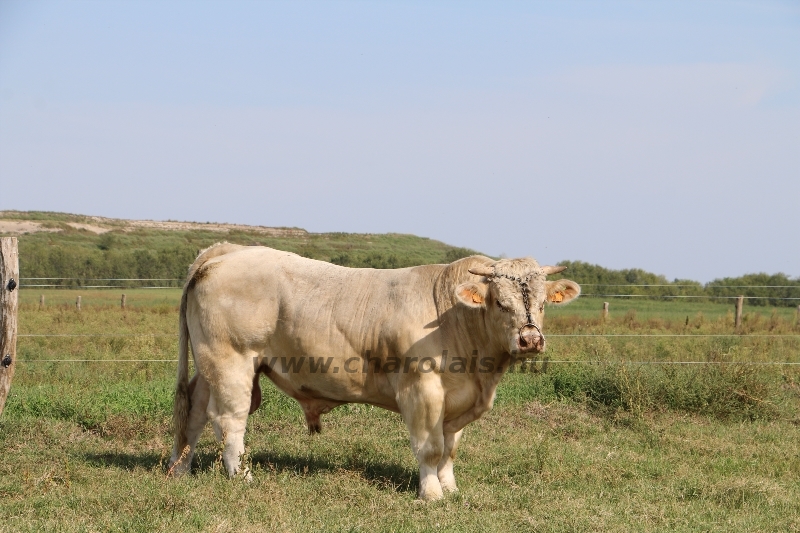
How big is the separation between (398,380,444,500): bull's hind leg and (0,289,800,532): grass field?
25 centimetres

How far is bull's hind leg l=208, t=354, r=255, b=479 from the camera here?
681 cm

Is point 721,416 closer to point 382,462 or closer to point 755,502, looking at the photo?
point 755,502

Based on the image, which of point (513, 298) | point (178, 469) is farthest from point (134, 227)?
point (513, 298)

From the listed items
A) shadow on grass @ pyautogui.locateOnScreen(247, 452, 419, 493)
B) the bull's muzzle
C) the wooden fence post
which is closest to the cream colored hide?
the bull's muzzle

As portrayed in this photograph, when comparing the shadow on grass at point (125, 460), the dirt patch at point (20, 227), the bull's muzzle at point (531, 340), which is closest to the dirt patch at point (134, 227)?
the dirt patch at point (20, 227)

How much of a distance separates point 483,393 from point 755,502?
218 cm

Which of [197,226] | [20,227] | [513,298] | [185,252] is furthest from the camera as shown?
[197,226]

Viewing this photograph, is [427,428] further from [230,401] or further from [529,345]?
[230,401]

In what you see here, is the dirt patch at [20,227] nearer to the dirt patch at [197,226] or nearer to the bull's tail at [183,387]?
the dirt patch at [197,226]

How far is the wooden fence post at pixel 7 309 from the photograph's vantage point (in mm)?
7207

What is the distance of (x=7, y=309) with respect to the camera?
721 cm

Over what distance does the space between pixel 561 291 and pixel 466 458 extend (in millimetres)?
1975

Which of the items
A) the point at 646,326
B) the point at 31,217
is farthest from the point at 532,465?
the point at 31,217

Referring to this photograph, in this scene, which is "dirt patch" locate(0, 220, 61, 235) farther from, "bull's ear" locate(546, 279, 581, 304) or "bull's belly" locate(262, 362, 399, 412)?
"bull's ear" locate(546, 279, 581, 304)
